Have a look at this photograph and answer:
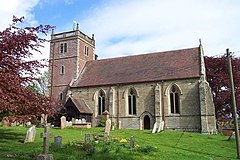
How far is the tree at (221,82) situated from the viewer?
35.5 m

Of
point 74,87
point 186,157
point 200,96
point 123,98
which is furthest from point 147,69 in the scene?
point 186,157

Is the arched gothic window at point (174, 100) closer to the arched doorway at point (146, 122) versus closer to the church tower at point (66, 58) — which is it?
the arched doorway at point (146, 122)

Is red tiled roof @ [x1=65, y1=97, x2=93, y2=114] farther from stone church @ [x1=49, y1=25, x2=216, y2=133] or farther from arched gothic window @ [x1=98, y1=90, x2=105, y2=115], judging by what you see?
arched gothic window @ [x1=98, y1=90, x2=105, y2=115]

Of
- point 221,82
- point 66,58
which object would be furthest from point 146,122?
point 66,58

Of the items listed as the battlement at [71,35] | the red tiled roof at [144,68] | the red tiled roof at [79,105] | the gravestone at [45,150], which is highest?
the battlement at [71,35]

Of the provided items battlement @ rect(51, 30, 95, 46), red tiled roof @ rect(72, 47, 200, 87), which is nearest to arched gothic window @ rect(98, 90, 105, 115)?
red tiled roof @ rect(72, 47, 200, 87)

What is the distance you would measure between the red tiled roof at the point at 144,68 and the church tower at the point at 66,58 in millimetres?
1750

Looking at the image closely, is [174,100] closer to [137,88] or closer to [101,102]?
[137,88]

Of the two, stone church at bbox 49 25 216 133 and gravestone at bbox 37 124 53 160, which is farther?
stone church at bbox 49 25 216 133

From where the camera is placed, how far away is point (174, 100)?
104 feet

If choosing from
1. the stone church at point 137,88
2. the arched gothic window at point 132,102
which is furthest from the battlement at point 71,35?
the arched gothic window at point 132,102

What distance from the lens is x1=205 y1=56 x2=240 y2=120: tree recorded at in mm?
35500

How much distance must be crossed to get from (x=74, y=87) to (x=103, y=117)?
22.9 ft

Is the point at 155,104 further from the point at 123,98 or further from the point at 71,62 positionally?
the point at 71,62
